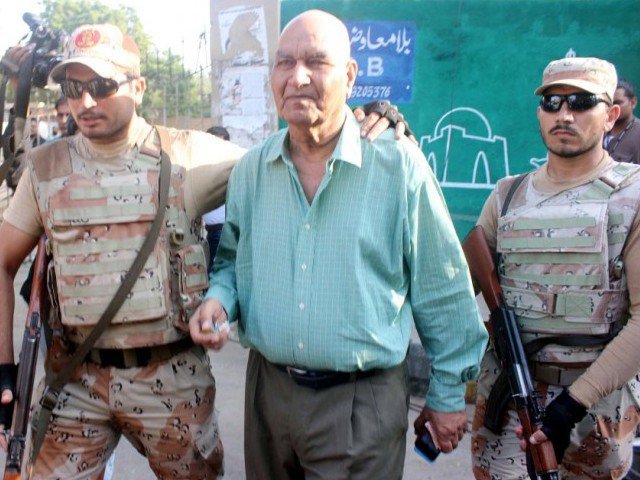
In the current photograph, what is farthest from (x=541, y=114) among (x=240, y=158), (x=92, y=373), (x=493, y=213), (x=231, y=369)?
(x=231, y=369)

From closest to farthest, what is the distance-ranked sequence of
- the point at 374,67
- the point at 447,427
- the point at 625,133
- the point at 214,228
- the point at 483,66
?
the point at 447,427, the point at 625,133, the point at 214,228, the point at 483,66, the point at 374,67

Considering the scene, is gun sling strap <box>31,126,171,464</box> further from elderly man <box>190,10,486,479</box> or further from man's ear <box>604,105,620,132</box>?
man's ear <box>604,105,620,132</box>

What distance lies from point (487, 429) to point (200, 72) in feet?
24.8

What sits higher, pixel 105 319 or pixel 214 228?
pixel 105 319

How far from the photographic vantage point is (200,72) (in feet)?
30.2

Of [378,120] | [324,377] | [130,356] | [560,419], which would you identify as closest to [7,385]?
[130,356]

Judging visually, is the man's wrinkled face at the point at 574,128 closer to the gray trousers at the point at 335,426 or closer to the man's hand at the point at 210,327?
the gray trousers at the point at 335,426

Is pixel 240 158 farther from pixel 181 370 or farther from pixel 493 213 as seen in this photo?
pixel 493 213

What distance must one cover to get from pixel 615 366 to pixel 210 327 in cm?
130

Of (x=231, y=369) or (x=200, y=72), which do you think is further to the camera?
(x=200, y=72)

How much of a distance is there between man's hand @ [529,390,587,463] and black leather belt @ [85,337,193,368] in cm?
125

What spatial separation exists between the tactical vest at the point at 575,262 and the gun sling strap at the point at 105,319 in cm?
123

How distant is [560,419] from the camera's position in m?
2.25

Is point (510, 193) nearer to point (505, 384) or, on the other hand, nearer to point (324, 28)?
point (505, 384)
